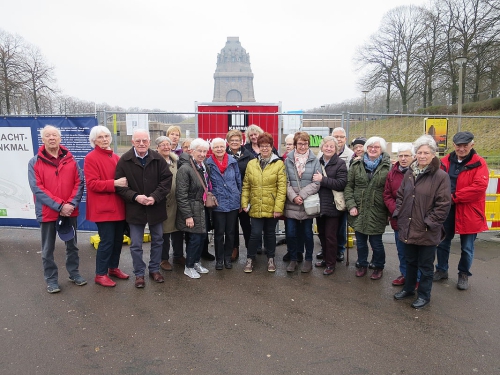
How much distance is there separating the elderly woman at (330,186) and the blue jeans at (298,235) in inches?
8.2

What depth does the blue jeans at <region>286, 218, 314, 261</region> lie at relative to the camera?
16.2ft

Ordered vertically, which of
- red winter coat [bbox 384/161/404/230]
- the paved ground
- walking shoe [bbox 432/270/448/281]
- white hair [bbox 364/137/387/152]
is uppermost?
white hair [bbox 364/137/387/152]

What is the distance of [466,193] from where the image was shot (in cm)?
429

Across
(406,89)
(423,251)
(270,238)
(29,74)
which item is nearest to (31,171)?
(270,238)

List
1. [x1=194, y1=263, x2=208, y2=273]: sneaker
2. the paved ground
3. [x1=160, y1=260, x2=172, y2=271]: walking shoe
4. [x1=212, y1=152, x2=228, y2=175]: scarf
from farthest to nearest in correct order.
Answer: [x1=160, y1=260, x2=172, y2=271]: walking shoe → [x1=194, y1=263, x2=208, y2=273]: sneaker → [x1=212, y1=152, x2=228, y2=175]: scarf → the paved ground

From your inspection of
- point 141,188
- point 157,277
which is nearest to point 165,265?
point 157,277

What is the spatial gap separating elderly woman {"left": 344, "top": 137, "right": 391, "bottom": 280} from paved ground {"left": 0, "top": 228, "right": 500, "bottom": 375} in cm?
58

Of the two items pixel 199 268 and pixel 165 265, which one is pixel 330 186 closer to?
pixel 199 268

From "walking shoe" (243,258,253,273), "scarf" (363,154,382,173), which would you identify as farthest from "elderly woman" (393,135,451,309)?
"walking shoe" (243,258,253,273)

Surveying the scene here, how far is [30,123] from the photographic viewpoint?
19.8 feet

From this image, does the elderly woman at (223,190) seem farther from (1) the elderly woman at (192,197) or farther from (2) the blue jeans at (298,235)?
(2) the blue jeans at (298,235)

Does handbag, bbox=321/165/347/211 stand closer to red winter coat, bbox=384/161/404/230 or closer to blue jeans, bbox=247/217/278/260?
red winter coat, bbox=384/161/404/230

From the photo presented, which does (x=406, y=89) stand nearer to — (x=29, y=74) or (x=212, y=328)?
(x=29, y=74)

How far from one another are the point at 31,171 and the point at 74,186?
0.47 m
